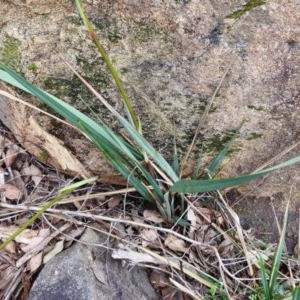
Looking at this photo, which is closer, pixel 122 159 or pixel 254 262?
pixel 122 159

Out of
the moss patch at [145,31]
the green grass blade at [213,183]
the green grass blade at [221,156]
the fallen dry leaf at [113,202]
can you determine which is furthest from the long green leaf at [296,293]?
the moss patch at [145,31]

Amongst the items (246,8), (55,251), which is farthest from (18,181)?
(246,8)

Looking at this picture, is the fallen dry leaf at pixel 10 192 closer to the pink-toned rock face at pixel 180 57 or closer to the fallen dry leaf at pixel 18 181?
the fallen dry leaf at pixel 18 181

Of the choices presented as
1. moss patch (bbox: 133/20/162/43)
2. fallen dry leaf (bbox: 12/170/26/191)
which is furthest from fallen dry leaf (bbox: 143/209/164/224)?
moss patch (bbox: 133/20/162/43)

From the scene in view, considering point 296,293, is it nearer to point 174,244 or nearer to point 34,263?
point 174,244

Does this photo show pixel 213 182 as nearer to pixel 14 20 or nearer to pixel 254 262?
pixel 254 262

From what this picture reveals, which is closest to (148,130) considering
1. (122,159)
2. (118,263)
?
(122,159)

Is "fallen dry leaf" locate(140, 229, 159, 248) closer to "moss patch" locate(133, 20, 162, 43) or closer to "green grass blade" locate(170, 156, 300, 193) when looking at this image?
"green grass blade" locate(170, 156, 300, 193)
